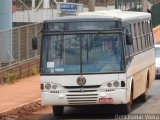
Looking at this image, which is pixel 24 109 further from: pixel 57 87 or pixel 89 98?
pixel 89 98

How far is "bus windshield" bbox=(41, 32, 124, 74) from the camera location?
16109 millimetres

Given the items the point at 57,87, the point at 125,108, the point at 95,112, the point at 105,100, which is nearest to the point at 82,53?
the point at 57,87

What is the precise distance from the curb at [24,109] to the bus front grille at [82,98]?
1986mm

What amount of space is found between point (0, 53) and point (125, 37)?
10.4m

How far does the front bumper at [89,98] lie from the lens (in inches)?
623

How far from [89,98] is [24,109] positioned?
3.08 metres

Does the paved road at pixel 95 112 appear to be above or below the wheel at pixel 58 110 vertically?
below

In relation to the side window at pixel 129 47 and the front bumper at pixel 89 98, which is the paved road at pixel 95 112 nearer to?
the front bumper at pixel 89 98

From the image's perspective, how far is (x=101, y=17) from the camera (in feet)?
54.5

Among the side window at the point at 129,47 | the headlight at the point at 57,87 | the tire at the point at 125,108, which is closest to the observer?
the headlight at the point at 57,87

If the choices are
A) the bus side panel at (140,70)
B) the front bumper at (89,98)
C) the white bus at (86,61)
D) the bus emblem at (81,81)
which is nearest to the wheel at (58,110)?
the white bus at (86,61)

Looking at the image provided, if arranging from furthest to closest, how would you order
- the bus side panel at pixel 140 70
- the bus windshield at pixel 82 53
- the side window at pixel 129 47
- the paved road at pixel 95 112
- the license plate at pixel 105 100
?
the bus side panel at pixel 140 70 < the paved road at pixel 95 112 < the side window at pixel 129 47 < the bus windshield at pixel 82 53 < the license plate at pixel 105 100

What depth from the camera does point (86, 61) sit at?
1616 cm

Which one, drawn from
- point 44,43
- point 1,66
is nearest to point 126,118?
point 44,43
